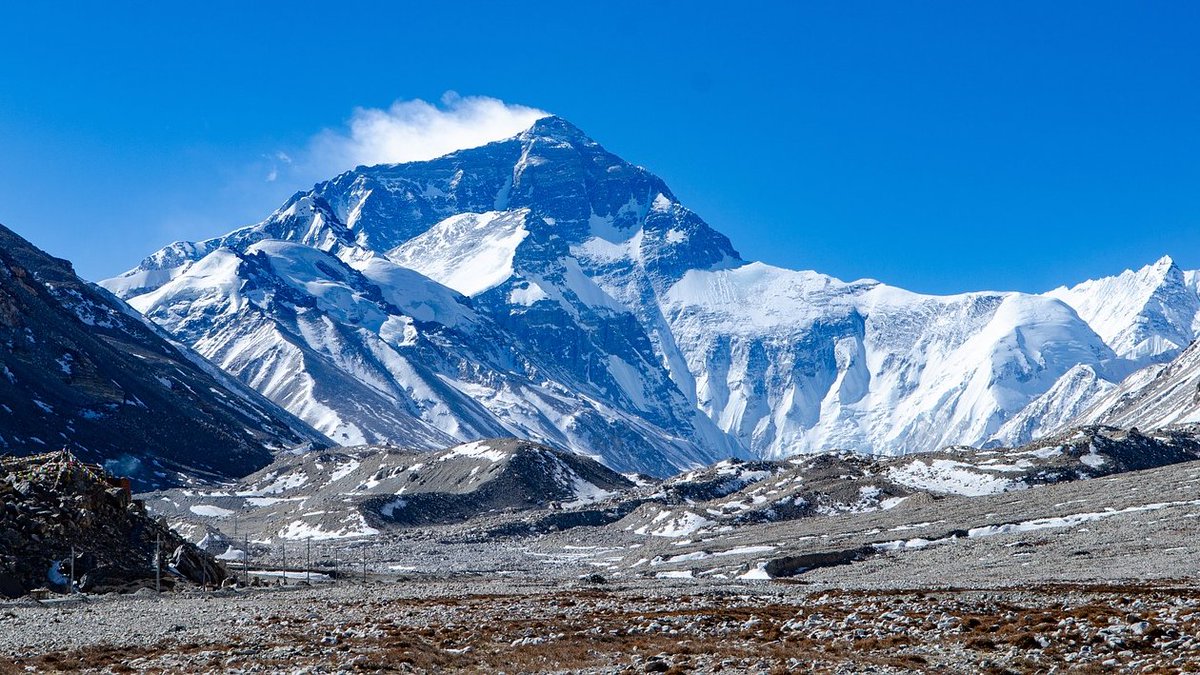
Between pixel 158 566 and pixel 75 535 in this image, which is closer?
pixel 158 566

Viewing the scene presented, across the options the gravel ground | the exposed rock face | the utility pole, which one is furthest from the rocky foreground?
the utility pole

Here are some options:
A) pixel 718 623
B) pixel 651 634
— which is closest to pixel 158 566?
pixel 651 634

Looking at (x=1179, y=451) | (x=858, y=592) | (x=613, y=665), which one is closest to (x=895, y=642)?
(x=613, y=665)

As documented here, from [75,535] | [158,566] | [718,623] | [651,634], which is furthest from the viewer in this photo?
[75,535]

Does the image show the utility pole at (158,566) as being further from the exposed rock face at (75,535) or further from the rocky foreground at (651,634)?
the rocky foreground at (651,634)

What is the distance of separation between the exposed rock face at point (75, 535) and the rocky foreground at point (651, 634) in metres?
8.59

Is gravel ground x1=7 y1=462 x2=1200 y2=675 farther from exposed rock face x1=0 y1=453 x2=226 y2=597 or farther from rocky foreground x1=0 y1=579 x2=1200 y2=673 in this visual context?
exposed rock face x1=0 y1=453 x2=226 y2=597

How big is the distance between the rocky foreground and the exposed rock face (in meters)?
8.59

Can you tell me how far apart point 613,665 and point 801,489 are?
15502cm

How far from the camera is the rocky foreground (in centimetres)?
3312

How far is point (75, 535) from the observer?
7400cm

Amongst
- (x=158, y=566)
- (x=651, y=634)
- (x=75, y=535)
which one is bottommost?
(x=651, y=634)

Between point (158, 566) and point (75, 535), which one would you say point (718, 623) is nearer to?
point (158, 566)

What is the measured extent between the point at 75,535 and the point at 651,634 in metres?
45.0
